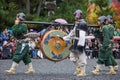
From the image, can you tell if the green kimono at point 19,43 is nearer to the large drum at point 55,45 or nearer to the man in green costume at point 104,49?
the large drum at point 55,45

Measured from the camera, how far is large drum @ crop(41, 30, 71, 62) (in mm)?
13258

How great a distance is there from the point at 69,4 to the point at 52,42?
61.7 feet

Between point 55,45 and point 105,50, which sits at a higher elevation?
point 55,45

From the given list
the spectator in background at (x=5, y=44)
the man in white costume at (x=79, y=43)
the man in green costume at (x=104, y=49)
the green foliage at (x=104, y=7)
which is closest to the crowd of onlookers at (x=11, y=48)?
the spectator in background at (x=5, y=44)

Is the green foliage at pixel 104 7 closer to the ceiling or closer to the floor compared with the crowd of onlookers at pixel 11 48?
closer to the ceiling

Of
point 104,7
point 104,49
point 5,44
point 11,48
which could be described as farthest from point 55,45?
point 104,7

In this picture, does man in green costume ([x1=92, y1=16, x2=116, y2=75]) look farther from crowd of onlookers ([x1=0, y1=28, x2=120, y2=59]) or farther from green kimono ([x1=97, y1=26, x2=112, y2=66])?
crowd of onlookers ([x1=0, y1=28, x2=120, y2=59])

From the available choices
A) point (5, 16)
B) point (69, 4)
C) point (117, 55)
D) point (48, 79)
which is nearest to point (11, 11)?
point (5, 16)

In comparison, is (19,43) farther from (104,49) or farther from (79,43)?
(104,49)

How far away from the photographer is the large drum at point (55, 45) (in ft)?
43.5

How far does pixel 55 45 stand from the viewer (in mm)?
13328

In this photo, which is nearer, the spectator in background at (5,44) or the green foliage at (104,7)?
the spectator in background at (5,44)

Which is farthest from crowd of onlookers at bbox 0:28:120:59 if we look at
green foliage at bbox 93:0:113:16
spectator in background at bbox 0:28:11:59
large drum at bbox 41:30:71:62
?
green foliage at bbox 93:0:113:16

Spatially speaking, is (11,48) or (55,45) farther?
(11,48)
